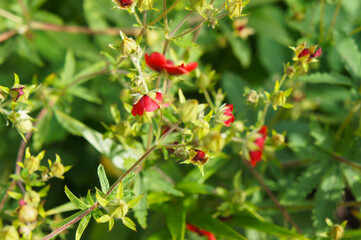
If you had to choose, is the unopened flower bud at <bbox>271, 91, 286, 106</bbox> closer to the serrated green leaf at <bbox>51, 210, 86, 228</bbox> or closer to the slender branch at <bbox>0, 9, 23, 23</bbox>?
the serrated green leaf at <bbox>51, 210, 86, 228</bbox>

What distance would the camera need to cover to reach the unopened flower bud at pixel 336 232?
3.32 feet

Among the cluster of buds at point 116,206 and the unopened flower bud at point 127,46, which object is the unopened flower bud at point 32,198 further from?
the unopened flower bud at point 127,46

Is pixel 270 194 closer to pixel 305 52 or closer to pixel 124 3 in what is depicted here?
pixel 305 52

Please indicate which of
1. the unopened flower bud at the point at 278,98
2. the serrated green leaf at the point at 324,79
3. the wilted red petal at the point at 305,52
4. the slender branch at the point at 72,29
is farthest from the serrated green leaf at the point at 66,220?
the slender branch at the point at 72,29

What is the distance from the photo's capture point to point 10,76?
5.50ft

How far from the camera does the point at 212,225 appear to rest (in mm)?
1151

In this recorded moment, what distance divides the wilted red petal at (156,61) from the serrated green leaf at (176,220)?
1.76ft

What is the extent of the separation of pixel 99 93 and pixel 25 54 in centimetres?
36

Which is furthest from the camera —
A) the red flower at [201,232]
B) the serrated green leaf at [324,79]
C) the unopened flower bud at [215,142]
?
the serrated green leaf at [324,79]

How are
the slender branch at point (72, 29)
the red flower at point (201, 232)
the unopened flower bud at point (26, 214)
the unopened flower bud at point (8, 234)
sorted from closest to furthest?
the unopened flower bud at point (8, 234) < the unopened flower bud at point (26, 214) < the red flower at point (201, 232) < the slender branch at point (72, 29)

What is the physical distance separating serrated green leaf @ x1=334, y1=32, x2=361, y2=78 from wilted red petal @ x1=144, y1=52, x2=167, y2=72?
0.81m

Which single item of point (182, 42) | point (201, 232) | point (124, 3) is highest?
point (124, 3)

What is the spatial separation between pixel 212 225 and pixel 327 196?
425 millimetres

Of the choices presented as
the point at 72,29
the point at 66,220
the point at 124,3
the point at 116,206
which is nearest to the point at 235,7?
the point at 124,3
